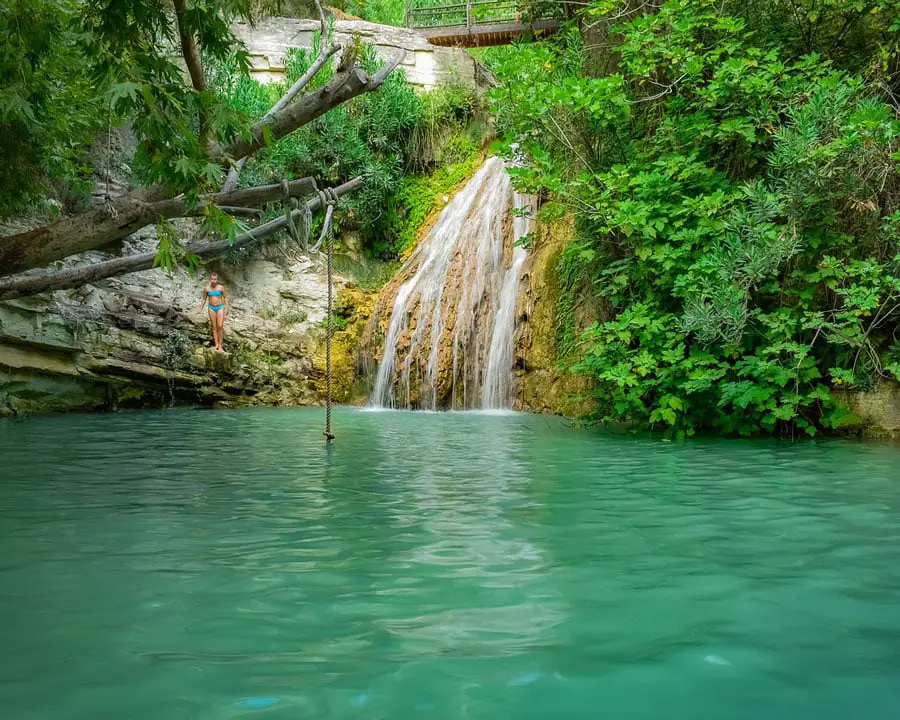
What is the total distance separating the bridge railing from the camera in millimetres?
23188

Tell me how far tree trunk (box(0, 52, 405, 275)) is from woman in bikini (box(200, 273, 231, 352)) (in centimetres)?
985

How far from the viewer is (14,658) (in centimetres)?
251

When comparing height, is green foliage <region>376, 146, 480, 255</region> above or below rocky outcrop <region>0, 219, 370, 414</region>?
above

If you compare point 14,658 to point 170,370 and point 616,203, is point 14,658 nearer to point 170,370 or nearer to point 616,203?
point 616,203

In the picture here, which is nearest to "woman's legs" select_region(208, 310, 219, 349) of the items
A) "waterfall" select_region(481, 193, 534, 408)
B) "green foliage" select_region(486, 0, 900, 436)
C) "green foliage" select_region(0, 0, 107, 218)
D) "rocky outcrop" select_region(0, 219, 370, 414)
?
"rocky outcrop" select_region(0, 219, 370, 414)

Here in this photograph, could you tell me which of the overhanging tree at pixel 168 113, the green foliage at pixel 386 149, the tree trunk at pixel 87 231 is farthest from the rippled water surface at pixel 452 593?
the green foliage at pixel 386 149

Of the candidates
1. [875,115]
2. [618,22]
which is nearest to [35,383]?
[618,22]

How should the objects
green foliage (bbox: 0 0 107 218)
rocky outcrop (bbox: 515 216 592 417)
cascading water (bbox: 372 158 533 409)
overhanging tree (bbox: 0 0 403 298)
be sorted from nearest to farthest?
overhanging tree (bbox: 0 0 403 298)
green foliage (bbox: 0 0 107 218)
rocky outcrop (bbox: 515 216 592 417)
cascading water (bbox: 372 158 533 409)

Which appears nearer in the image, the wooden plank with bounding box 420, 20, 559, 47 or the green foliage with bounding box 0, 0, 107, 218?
the green foliage with bounding box 0, 0, 107, 218

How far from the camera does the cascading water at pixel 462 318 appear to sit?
14.0 meters

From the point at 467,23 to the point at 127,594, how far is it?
2337 centimetres

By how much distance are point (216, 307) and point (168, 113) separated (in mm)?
12433

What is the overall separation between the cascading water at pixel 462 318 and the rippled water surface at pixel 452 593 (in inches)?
297

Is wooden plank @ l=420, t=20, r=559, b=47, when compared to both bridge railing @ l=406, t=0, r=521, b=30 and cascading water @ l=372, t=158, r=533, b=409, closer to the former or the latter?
bridge railing @ l=406, t=0, r=521, b=30
